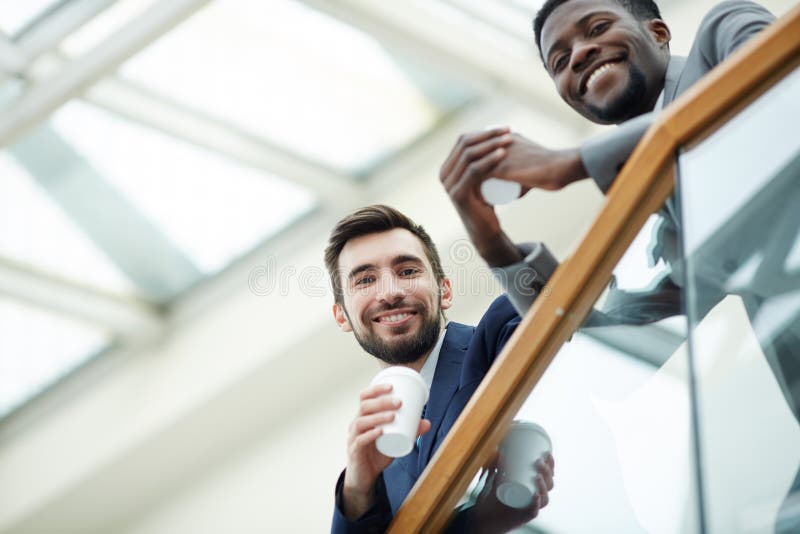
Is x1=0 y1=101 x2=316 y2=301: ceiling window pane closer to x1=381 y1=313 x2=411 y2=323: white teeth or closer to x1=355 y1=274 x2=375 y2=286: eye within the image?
x1=355 y1=274 x2=375 y2=286: eye

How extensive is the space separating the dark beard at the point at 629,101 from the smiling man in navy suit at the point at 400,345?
430 mm

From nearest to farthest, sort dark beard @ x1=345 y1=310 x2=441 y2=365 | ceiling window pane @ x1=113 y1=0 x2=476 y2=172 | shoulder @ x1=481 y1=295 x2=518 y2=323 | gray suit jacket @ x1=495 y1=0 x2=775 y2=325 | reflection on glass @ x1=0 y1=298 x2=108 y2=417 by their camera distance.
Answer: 1. gray suit jacket @ x1=495 y1=0 x2=775 y2=325
2. shoulder @ x1=481 y1=295 x2=518 y2=323
3. dark beard @ x1=345 y1=310 x2=441 y2=365
4. ceiling window pane @ x1=113 y1=0 x2=476 y2=172
5. reflection on glass @ x1=0 y1=298 x2=108 y2=417

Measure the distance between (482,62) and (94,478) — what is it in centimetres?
405

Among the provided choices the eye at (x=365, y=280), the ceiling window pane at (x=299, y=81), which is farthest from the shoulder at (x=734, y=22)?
the ceiling window pane at (x=299, y=81)

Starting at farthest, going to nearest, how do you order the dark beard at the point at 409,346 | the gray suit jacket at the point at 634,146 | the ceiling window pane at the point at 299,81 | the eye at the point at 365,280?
the ceiling window pane at the point at 299,81 < the eye at the point at 365,280 < the dark beard at the point at 409,346 < the gray suit jacket at the point at 634,146

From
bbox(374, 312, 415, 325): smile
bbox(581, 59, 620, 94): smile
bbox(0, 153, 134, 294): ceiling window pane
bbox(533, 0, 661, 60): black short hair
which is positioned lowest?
bbox(374, 312, 415, 325): smile

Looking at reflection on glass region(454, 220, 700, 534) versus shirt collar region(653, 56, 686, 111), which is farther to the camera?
shirt collar region(653, 56, 686, 111)

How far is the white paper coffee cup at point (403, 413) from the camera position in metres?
1.87

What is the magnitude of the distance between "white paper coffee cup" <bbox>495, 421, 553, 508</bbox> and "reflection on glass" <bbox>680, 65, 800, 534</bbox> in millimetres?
379

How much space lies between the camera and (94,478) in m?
7.86

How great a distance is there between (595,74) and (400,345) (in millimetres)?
699

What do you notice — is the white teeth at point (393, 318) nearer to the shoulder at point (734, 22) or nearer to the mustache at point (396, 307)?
the mustache at point (396, 307)

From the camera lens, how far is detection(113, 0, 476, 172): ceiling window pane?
652 cm

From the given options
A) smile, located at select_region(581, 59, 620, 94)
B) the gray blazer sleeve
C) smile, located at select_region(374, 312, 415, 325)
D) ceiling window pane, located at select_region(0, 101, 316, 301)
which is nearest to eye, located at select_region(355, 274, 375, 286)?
smile, located at select_region(374, 312, 415, 325)
